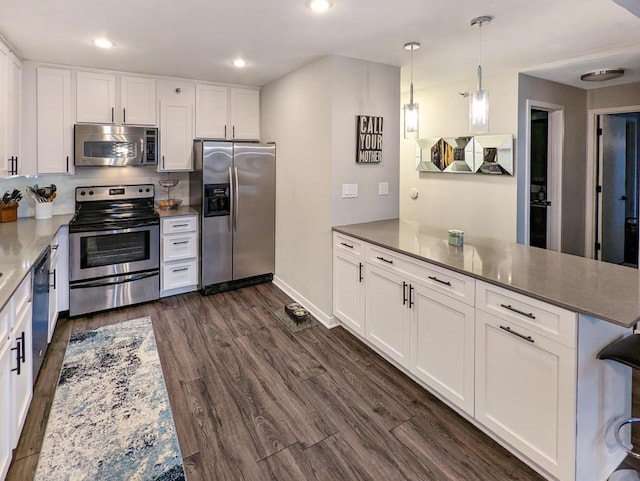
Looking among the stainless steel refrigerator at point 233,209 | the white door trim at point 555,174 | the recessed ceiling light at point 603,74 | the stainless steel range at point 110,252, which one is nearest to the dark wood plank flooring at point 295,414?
the stainless steel range at point 110,252

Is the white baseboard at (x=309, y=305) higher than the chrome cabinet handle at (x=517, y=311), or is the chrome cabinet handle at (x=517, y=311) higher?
the chrome cabinet handle at (x=517, y=311)

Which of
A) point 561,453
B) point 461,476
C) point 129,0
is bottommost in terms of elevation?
point 461,476

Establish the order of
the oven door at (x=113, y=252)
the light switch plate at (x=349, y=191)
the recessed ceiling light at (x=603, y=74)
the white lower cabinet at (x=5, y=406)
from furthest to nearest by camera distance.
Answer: the recessed ceiling light at (x=603, y=74)
the oven door at (x=113, y=252)
the light switch plate at (x=349, y=191)
the white lower cabinet at (x=5, y=406)

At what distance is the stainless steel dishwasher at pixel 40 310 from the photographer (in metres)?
2.38

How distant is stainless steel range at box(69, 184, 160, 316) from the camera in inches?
141

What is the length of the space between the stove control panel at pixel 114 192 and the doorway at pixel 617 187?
217 inches

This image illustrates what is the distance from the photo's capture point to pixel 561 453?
165cm

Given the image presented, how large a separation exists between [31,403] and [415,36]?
3537 millimetres

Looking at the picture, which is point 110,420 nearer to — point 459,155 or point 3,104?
point 3,104

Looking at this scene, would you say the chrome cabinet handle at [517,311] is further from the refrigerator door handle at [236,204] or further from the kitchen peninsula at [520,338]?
the refrigerator door handle at [236,204]

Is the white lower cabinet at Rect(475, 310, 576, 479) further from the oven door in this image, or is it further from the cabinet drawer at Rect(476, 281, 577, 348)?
the oven door

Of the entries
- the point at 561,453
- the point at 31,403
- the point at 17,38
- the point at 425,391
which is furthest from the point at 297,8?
the point at 31,403

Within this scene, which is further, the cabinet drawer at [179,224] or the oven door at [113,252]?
the cabinet drawer at [179,224]

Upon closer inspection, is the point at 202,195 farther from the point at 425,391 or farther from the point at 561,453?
the point at 561,453
